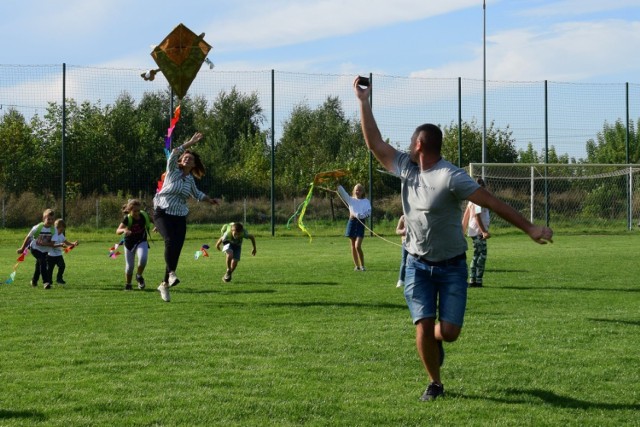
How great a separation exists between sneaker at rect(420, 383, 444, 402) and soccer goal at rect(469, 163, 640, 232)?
29.1 m

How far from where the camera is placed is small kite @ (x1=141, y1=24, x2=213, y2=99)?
15.7m

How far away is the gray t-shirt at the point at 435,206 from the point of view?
22.3 feet

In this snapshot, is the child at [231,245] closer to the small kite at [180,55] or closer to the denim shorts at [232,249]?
the denim shorts at [232,249]

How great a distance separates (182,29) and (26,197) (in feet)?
64.8

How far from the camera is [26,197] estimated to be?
3369 centimetres

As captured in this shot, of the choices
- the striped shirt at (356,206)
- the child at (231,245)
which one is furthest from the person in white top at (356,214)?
the child at (231,245)

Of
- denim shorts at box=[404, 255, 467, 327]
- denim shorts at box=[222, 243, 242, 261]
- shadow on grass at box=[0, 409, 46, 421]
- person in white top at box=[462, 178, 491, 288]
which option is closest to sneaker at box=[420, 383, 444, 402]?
denim shorts at box=[404, 255, 467, 327]

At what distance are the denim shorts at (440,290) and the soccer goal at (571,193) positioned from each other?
95.2ft

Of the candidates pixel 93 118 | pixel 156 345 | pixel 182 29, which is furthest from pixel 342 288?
pixel 93 118

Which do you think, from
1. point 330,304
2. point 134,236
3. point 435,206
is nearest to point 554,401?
point 435,206

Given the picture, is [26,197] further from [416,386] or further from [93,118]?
[416,386]

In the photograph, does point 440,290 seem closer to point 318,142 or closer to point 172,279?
point 172,279

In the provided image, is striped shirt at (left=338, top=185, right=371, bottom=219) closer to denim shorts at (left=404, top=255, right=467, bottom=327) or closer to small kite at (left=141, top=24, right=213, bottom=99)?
small kite at (left=141, top=24, right=213, bottom=99)

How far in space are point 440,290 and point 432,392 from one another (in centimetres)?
72
